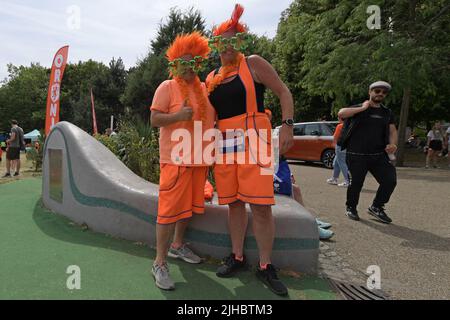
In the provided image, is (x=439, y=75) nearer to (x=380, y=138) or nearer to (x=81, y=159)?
(x=380, y=138)

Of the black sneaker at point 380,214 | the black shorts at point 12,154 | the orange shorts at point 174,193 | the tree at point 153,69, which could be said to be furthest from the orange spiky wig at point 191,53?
the tree at point 153,69

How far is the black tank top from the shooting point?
8.27ft

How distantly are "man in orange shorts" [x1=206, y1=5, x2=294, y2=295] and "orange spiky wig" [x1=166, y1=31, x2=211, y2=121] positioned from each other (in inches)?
3.3

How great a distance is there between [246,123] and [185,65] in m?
0.64

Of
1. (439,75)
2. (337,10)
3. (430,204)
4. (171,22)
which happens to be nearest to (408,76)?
(439,75)

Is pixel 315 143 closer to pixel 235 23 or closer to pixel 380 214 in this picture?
pixel 380 214

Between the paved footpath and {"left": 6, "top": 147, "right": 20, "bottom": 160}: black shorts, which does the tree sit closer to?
{"left": 6, "top": 147, "right": 20, "bottom": 160}: black shorts

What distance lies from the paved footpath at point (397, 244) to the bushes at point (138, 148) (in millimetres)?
2623

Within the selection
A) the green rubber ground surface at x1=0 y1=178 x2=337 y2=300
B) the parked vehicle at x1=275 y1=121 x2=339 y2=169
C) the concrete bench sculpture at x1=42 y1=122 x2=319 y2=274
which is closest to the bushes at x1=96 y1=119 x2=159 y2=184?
the concrete bench sculpture at x1=42 y1=122 x2=319 y2=274

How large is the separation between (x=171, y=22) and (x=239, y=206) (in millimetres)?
21752

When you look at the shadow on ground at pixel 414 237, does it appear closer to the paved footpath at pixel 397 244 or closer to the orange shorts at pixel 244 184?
the paved footpath at pixel 397 244

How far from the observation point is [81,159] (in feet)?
12.8

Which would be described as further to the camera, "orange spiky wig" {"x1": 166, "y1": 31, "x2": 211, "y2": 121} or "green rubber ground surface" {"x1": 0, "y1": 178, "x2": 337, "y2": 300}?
"orange spiky wig" {"x1": 166, "y1": 31, "x2": 211, "y2": 121}
